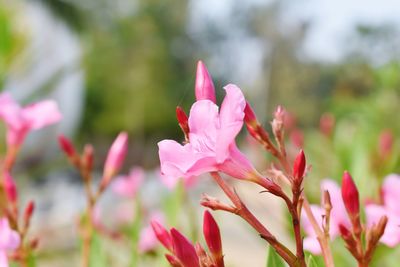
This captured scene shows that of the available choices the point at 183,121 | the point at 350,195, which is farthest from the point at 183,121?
the point at 350,195

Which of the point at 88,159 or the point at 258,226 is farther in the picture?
the point at 88,159

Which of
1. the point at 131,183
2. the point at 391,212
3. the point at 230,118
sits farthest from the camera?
the point at 131,183

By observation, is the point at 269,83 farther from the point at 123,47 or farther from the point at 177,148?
the point at 177,148

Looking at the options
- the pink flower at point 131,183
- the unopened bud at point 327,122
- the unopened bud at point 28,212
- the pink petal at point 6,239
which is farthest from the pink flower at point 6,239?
the unopened bud at point 327,122

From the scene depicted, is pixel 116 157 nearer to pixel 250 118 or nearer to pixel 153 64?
pixel 250 118

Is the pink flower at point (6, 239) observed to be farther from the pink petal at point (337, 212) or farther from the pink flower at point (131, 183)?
the pink flower at point (131, 183)

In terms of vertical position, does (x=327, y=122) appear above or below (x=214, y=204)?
below

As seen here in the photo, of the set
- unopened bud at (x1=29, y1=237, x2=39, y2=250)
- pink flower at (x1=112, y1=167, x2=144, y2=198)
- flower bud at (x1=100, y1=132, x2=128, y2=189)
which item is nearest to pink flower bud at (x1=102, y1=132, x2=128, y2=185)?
flower bud at (x1=100, y1=132, x2=128, y2=189)
